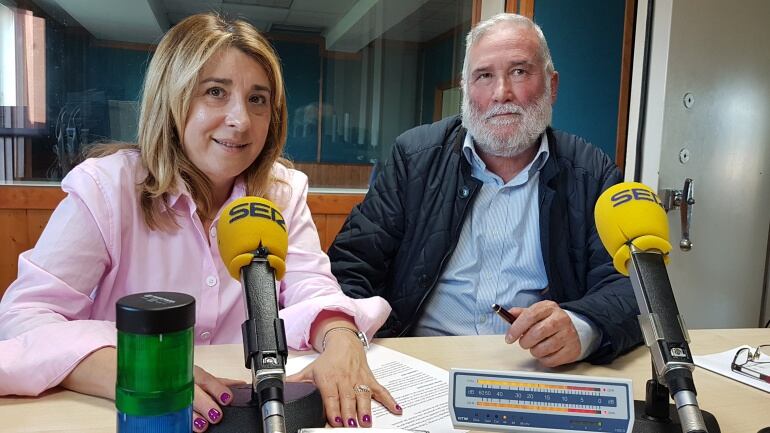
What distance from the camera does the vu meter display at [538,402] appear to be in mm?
713

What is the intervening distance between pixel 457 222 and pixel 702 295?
57.3 inches

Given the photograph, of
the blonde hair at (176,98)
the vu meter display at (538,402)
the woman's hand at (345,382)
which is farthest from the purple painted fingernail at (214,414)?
the blonde hair at (176,98)

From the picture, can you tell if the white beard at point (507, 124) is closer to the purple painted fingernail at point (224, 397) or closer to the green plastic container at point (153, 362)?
the purple painted fingernail at point (224, 397)

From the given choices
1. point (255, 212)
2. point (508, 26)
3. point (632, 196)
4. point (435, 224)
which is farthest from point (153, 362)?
point (508, 26)

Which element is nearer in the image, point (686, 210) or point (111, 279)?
point (111, 279)

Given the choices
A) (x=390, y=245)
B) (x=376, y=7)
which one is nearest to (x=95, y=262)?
(x=390, y=245)

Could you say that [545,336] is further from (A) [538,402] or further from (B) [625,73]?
(B) [625,73]

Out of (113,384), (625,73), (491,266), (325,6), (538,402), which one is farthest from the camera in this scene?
(325,6)

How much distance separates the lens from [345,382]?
922 millimetres

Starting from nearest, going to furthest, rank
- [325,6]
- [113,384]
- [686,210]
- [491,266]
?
[113,384] < [491,266] < [686,210] < [325,6]

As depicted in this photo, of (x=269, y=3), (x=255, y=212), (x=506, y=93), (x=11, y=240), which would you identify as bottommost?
(x=11, y=240)

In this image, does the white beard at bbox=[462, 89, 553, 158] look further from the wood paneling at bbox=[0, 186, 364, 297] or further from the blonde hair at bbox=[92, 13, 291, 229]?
the wood paneling at bbox=[0, 186, 364, 297]

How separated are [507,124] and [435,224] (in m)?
0.35

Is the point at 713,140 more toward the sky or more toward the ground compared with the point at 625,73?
more toward the ground
